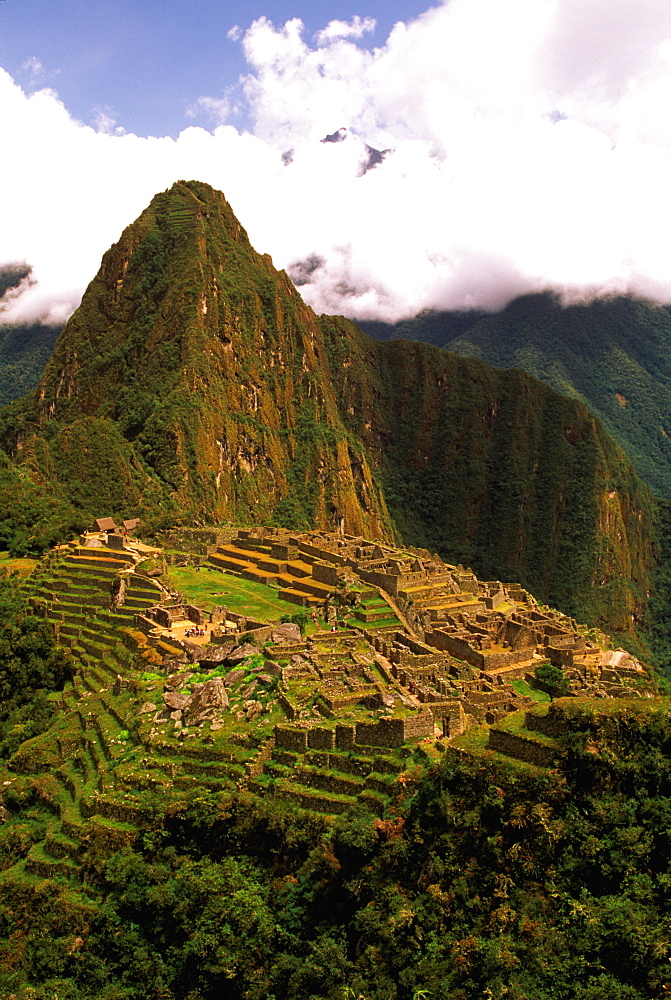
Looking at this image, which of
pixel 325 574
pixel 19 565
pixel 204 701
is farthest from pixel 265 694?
pixel 19 565

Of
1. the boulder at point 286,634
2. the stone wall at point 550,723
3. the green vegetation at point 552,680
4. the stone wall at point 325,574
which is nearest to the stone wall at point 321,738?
the stone wall at point 550,723

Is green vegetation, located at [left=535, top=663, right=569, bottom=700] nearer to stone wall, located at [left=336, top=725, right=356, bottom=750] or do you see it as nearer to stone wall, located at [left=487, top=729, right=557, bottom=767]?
stone wall, located at [left=487, top=729, right=557, bottom=767]

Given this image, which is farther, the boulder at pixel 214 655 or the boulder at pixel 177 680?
the boulder at pixel 214 655

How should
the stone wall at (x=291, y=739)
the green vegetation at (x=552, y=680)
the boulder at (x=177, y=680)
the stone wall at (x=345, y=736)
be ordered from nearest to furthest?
the stone wall at (x=345, y=736), the stone wall at (x=291, y=739), the boulder at (x=177, y=680), the green vegetation at (x=552, y=680)

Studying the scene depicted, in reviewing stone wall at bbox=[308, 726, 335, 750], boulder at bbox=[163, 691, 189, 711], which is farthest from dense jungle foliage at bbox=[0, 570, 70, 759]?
stone wall at bbox=[308, 726, 335, 750]

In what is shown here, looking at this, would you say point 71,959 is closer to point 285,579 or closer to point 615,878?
point 615,878

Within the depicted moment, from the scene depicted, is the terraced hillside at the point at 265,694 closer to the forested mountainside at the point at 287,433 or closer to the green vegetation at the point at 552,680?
the green vegetation at the point at 552,680
